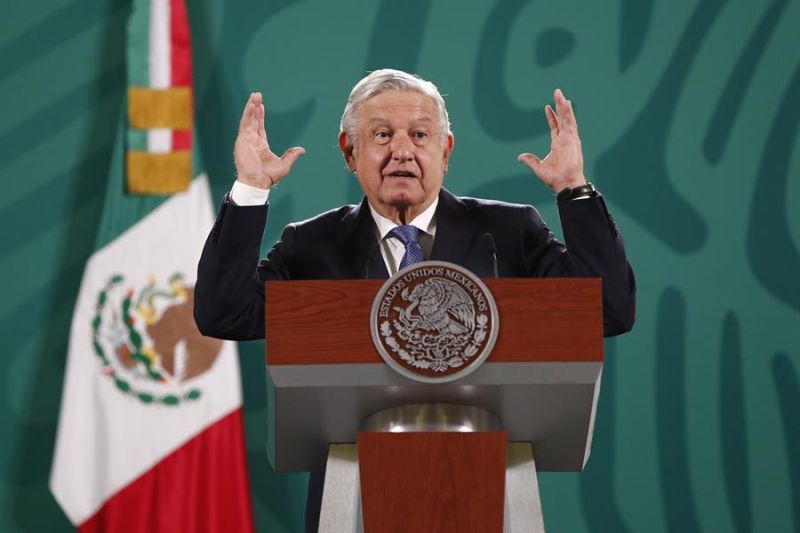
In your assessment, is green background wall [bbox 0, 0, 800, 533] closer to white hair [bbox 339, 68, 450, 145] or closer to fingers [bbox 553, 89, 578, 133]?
white hair [bbox 339, 68, 450, 145]

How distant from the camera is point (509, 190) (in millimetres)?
4746

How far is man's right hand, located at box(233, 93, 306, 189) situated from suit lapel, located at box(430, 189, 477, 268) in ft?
1.00

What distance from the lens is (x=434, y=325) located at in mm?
1728

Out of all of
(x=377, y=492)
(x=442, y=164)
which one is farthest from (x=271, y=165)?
(x=377, y=492)

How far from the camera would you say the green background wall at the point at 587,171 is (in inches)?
181

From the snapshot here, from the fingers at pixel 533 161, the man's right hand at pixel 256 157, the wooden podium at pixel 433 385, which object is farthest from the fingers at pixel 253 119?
the wooden podium at pixel 433 385

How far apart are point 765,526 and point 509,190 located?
156 centimetres

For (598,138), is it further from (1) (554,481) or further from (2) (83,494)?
(2) (83,494)

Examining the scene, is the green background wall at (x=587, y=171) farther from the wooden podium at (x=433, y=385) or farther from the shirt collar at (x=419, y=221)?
the wooden podium at (x=433, y=385)

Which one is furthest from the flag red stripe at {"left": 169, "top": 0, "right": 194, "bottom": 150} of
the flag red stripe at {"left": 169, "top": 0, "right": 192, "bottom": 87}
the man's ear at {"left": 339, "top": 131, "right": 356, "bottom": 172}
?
the man's ear at {"left": 339, "top": 131, "right": 356, "bottom": 172}

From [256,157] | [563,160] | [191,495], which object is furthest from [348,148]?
[191,495]

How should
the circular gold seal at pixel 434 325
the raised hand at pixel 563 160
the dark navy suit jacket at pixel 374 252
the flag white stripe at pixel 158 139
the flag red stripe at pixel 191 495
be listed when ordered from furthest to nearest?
the flag white stripe at pixel 158 139, the flag red stripe at pixel 191 495, the raised hand at pixel 563 160, the dark navy suit jacket at pixel 374 252, the circular gold seal at pixel 434 325

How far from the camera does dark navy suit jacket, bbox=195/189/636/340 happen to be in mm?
2146

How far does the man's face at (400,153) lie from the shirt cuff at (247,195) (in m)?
0.34
